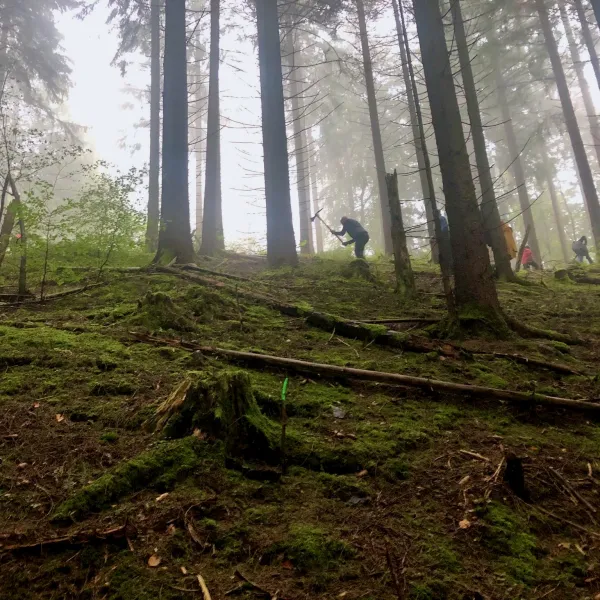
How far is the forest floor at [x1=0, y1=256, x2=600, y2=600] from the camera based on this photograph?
1.75 m

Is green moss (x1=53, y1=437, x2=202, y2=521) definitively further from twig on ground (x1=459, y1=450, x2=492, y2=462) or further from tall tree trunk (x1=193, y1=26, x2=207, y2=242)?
tall tree trunk (x1=193, y1=26, x2=207, y2=242)

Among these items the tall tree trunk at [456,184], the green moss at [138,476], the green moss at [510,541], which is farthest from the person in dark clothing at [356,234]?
the green moss at [510,541]

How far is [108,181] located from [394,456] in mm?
7188

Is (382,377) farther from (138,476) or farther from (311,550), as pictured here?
(138,476)

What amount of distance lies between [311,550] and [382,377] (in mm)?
2019

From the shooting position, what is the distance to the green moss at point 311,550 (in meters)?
1.83

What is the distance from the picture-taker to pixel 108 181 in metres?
7.67

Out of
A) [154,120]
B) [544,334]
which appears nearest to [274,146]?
[154,120]

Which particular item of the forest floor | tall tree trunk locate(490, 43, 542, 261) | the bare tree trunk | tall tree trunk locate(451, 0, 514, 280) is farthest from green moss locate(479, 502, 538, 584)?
tall tree trunk locate(490, 43, 542, 261)

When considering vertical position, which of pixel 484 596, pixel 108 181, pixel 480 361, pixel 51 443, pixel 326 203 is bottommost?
pixel 484 596

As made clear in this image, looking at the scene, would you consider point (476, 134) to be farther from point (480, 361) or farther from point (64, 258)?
point (64, 258)

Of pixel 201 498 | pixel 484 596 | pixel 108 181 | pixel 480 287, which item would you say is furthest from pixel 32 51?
pixel 484 596

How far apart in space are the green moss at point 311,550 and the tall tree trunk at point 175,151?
25.4 feet

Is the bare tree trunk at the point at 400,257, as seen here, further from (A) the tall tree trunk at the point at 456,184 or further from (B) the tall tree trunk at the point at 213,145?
(B) the tall tree trunk at the point at 213,145
